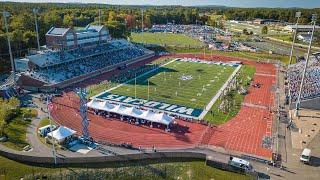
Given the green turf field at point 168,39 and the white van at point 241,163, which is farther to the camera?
the green turf field at point 168,39

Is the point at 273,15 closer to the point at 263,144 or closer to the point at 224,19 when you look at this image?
the point at 224,19

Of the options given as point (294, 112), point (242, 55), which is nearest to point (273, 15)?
point (242, 55)

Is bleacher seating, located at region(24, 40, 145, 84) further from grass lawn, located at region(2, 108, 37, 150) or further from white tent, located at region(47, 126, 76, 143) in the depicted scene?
white tent, located at region(47, 126, 76, 143)

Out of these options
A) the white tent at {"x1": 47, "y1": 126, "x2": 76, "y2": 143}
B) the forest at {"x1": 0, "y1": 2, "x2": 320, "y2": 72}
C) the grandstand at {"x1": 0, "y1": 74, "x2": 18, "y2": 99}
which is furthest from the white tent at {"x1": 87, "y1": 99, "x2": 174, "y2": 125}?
the forest at {"x1": 0, "y1": 2, "x2": 320, "y2": 72}

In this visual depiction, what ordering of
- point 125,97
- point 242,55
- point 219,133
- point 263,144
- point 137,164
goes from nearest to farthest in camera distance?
point 137,164 → point 263,144 → point 219,133 → point 125,97 → point 242,55

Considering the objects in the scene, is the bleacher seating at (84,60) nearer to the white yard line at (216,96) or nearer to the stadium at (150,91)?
the stadium at (150,91)

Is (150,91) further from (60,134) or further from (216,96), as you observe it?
(60,134)

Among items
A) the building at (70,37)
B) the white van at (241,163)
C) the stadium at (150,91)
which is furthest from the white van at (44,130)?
the building at (70,37)
